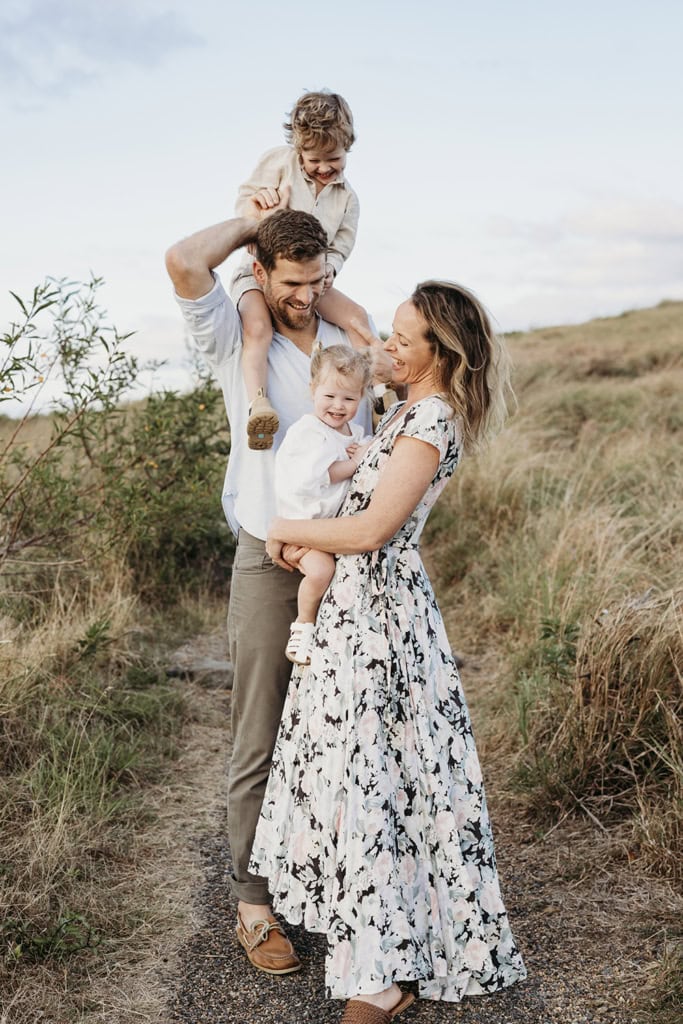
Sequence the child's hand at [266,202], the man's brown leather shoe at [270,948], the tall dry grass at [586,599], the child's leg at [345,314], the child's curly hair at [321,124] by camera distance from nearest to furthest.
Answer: the man's brown leather shoe at [270,948] < the child's leg at [345,314] < the child's hand at [266,202] < the child's curly hair at [321,124] < the tall dry grass at [586,599]

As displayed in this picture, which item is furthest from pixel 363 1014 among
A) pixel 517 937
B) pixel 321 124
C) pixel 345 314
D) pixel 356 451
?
pixel 321 124

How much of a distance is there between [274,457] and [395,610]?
0.67m

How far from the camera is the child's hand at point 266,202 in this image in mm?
3611

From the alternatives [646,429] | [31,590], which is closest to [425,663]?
[31,590]

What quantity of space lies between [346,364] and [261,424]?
0.33 m

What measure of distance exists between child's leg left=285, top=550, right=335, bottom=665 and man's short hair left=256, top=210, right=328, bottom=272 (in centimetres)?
98

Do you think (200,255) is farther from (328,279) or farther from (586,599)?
(586,599)

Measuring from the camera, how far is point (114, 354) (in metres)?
5.00

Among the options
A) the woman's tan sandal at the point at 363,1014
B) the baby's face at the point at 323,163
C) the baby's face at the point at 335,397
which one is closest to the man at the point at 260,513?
the baby's face at the point at 335,397

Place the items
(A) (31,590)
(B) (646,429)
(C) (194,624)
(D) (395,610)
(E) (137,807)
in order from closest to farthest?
(D) (395,610) → (E) (137,807) → (A) (31,590) → (C) (194,624) → (B) (646,429)

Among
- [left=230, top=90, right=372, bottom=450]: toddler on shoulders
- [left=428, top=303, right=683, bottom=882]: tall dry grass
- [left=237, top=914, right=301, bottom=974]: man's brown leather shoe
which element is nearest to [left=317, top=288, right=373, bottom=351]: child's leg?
[left=230, top=90, right=372, bottom=450]: toddler on shoulders

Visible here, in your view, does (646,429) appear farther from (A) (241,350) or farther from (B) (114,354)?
(A) (241,350)

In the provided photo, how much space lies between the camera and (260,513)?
126 inches

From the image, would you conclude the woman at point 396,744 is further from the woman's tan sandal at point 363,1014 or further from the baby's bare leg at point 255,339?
the baby's bare leg at point 255,339
